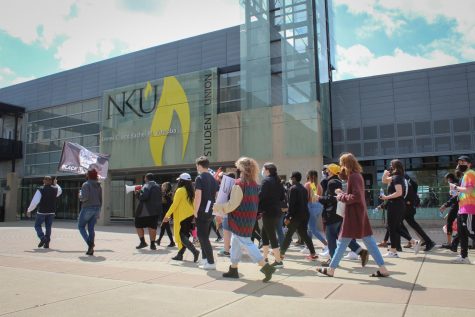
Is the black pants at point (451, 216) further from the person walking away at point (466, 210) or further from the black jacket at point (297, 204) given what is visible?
the black jacket at point (297, 204)

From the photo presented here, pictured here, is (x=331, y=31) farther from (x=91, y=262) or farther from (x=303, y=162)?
(x=91, y=262)

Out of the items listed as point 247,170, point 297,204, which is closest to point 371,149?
point 297,204

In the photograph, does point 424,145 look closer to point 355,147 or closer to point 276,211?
point 355,147

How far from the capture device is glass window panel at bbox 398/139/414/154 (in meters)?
19.2

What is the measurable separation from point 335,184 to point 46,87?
97.3 feet

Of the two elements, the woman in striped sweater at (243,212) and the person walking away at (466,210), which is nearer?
the woman in striped sweater at (243,212)

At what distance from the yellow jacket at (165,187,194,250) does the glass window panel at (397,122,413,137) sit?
1450cm

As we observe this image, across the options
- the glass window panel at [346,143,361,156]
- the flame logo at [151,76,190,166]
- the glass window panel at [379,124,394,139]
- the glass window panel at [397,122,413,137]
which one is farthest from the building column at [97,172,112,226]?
the glass window panel at [397,122,413,137]

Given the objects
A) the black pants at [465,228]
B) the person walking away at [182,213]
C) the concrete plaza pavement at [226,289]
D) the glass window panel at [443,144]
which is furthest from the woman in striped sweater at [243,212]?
the glass window panel at [443,144]

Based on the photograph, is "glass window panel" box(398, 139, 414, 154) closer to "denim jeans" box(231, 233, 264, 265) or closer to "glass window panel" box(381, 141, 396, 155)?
"glass window panel" box(381, 141, 396, 155)

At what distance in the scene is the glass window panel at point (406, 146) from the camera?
19250 mm

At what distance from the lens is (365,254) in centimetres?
656

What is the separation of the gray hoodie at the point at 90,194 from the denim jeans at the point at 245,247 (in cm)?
432

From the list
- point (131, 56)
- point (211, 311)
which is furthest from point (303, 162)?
point (131, 56)
